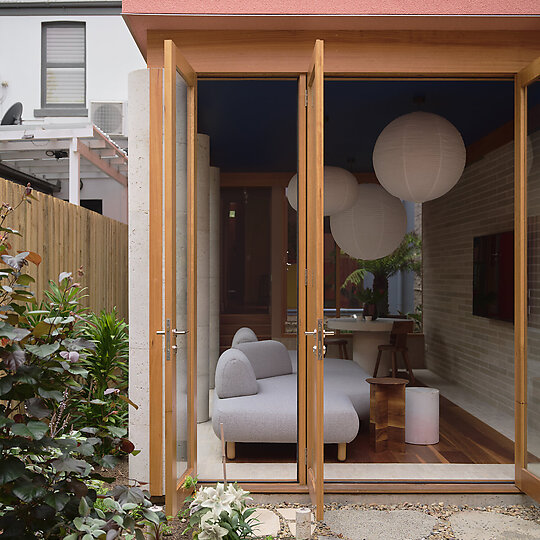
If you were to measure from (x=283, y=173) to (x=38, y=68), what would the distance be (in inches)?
178

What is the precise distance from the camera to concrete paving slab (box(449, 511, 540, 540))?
3217mm

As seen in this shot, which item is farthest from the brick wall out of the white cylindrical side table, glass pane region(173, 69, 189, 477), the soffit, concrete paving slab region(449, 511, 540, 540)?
glass pane region(173, 69, 189, 477)

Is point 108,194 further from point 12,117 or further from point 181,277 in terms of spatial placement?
point 181,277

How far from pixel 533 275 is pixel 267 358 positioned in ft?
9.14

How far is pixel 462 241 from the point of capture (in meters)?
7.25

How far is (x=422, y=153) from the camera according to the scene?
14.1 ft

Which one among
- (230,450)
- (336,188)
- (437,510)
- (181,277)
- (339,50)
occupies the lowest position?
(437,510)

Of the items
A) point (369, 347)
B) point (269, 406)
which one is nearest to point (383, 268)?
point (369, 347)

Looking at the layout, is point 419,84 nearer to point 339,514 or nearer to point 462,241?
point 462,241

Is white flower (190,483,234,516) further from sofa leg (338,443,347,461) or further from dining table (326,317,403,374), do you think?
dining table (326,317,403,374)

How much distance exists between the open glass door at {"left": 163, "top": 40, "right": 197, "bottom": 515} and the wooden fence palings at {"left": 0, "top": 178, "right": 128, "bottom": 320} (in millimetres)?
1241

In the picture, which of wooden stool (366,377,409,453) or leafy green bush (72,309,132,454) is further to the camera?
wooden stool (366,377,409,453)

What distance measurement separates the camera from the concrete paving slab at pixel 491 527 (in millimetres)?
3217

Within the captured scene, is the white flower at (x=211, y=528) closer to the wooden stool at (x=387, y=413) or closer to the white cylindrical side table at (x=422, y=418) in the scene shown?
the wooden stool at (x=387, y=413)
